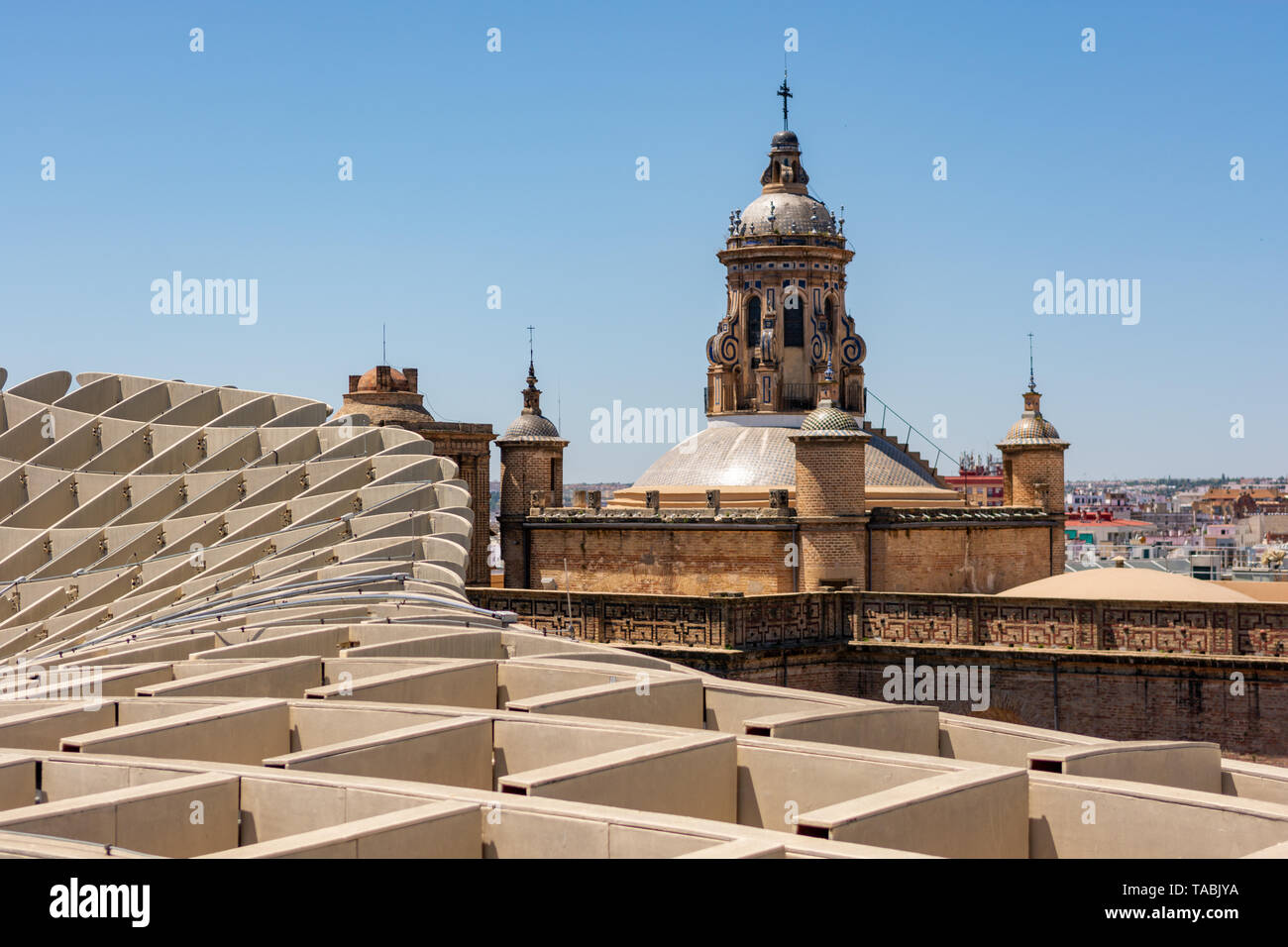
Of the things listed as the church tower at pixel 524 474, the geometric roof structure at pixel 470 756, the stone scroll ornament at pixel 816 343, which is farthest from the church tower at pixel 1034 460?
the geometric roof structure at pixel 470 756

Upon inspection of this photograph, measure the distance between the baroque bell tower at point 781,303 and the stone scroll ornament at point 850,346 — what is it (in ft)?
0.49

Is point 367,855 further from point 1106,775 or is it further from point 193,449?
point 193,449

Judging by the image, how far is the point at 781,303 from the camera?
47.2m

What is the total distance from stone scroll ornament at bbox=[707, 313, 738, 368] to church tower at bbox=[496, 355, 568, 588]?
20.9ft

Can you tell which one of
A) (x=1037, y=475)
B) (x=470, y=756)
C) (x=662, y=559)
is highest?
(x=1037, y=475)

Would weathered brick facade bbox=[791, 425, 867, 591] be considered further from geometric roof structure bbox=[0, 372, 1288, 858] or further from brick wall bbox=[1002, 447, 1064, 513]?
geometric roof structure bbox=[0, 372, 1288, 858]

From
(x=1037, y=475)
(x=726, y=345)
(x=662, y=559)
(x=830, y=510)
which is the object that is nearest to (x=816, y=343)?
(x=726, y=345)

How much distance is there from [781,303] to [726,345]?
2.37 m

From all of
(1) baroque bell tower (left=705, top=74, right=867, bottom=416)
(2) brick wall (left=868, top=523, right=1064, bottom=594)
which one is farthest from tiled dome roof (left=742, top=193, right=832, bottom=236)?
(2) brick wall (left=868, top=523, right=1064, bottom=594)

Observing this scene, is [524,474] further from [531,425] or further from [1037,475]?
[1037,475]

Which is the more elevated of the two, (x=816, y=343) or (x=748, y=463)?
(x=816, y=343)

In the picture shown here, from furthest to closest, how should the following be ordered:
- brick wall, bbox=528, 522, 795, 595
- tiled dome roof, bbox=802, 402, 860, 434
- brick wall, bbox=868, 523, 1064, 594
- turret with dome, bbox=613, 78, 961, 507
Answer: turret with dome, bbox=613, 78, 961, 507 < brick wall, bbox=528, 522, 795, 595 < brick wall, bbox=868, 523, 1064, 594 < tiled dome roof, bbox=802, 402, 860, 434

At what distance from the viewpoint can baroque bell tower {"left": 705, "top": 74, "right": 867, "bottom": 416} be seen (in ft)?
154
